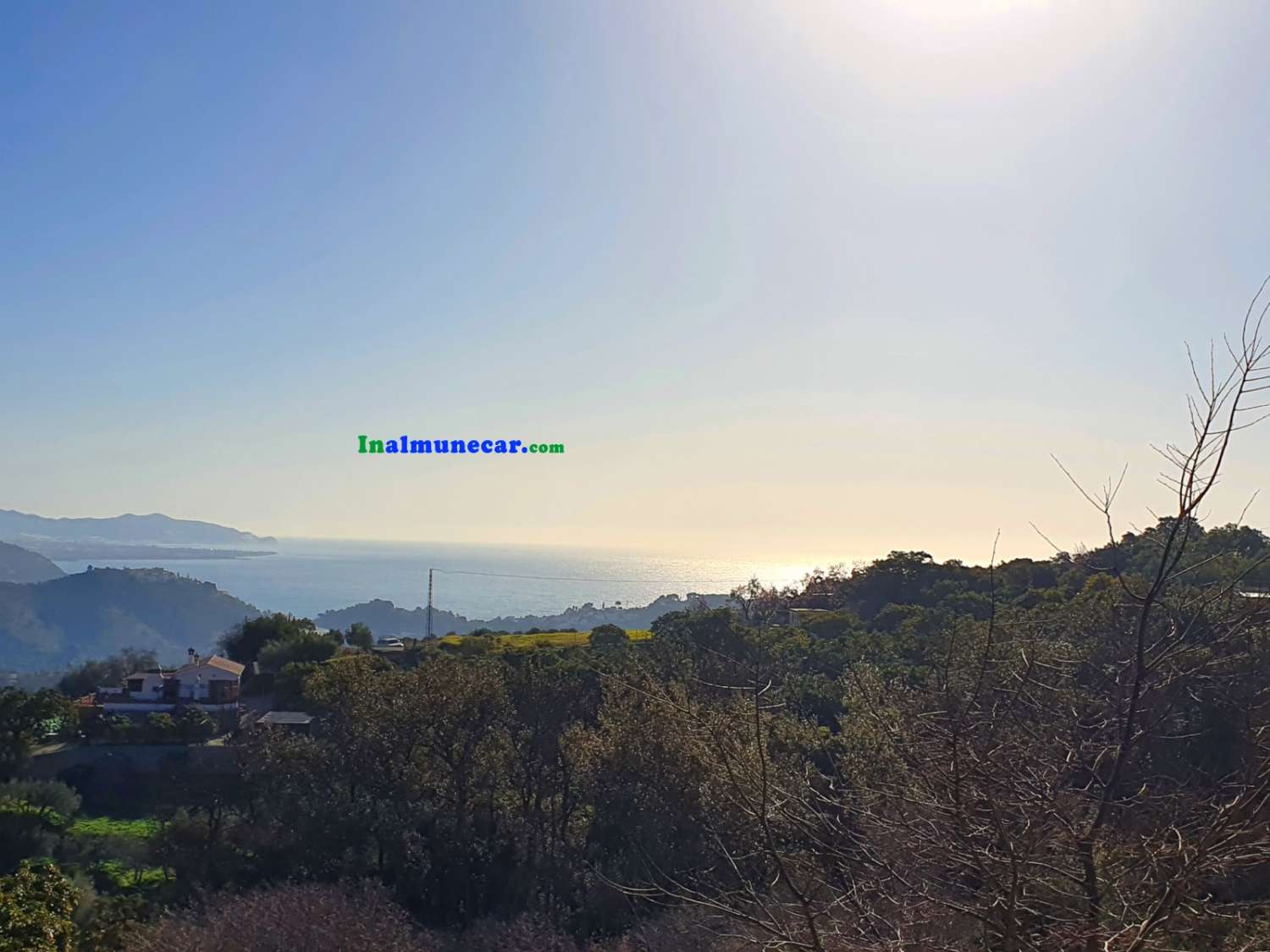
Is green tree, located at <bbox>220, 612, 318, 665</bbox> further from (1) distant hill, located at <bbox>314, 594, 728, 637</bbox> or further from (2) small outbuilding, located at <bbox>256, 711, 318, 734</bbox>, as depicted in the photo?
(1) distant hill, located at <bbox>314, 594, 728, 637</bbox>

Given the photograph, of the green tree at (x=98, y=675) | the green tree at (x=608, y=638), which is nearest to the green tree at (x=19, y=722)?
the green tree at (x=98, y=675)

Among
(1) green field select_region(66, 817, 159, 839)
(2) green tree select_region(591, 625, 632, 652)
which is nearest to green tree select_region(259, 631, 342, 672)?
(2) green tree select_region(591, 625, 632, 652)

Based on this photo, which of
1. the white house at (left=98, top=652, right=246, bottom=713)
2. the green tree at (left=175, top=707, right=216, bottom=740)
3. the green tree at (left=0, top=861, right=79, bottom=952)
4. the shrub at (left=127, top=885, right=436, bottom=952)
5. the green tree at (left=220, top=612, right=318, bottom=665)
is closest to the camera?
the green tree at (left=0, top=861, right=79, bottom=952)

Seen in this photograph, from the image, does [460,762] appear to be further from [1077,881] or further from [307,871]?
[1077,881]

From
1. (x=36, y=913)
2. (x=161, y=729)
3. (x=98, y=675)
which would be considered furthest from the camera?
(x=98, y=675)

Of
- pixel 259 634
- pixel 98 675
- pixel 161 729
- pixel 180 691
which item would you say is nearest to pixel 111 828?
pixel 161 729

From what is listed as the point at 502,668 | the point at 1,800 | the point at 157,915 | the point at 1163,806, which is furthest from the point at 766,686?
the point at 1,800

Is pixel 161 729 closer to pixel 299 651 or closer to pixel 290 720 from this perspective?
pixel 290 720
